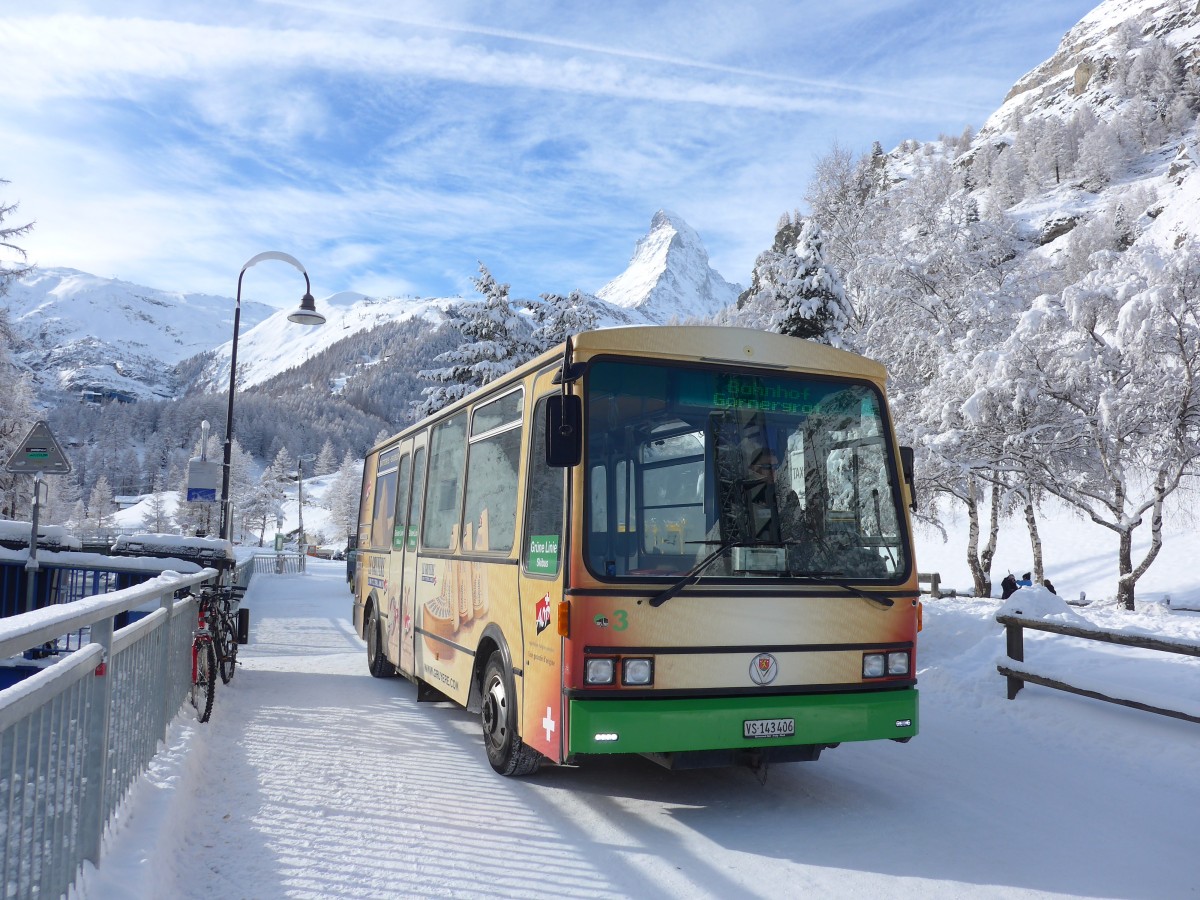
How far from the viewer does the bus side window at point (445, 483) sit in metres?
8.59

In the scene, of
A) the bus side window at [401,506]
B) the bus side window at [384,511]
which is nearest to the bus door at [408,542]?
the bus side window at [401,506]

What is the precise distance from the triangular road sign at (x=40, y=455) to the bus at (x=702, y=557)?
6809 mm

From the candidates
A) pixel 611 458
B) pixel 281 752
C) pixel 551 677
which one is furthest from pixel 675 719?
pixel 281 752

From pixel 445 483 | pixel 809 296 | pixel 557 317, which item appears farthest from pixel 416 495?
pixel 557 317

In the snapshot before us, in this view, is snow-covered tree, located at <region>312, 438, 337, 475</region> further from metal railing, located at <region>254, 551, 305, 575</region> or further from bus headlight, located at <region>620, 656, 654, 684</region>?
bus headlight, located at <region>620, 656, 654, 684</region>

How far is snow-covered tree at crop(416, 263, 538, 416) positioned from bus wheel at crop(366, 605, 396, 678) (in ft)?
44.3

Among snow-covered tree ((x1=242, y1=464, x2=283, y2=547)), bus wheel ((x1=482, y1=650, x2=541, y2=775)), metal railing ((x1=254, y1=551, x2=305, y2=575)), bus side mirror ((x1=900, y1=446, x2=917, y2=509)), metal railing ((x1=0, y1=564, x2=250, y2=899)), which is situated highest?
snow-covered tree ((x1=242, y1=464, x2=283, y2=547))

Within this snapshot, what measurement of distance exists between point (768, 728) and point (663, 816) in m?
0.91

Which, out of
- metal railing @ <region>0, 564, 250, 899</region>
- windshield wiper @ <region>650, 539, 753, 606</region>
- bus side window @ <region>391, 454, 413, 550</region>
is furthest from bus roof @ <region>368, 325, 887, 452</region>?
bus side window @ <region>391, 454, 413, 550</region>

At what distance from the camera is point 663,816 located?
19.5 ft

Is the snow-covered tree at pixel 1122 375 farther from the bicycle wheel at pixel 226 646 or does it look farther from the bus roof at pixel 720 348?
the bicycle wheel at pixel 226 646

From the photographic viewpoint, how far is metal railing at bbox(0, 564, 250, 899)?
2.87 meters

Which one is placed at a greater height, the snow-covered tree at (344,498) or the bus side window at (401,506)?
the snow-covered tree at (344,498)

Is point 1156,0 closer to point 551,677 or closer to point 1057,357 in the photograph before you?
point 1057,357
